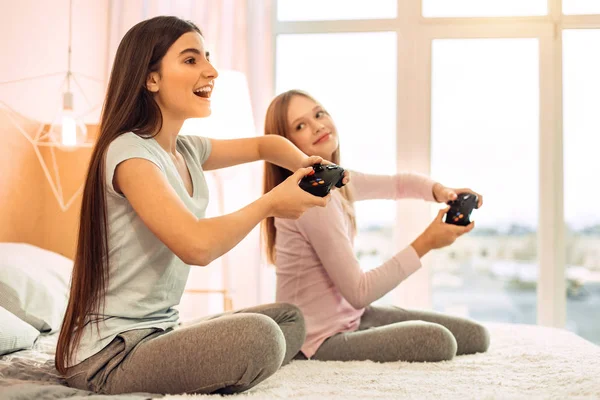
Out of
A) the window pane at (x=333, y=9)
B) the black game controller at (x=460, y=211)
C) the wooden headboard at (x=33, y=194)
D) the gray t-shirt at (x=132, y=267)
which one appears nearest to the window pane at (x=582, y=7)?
the window pane at (x=333, y=9)

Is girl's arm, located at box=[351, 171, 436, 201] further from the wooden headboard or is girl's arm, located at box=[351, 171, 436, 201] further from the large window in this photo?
the wooden headboard

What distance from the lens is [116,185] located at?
133cm

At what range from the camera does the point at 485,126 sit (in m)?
3.32

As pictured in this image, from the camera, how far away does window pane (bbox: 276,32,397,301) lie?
331 cm

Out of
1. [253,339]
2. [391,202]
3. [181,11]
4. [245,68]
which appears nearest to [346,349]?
[253,339]

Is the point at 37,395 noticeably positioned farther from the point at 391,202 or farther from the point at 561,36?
the point at 561,36

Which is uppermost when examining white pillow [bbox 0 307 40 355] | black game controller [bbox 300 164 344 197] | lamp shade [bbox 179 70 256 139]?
lamp shade [bbox 179 70 256 139]

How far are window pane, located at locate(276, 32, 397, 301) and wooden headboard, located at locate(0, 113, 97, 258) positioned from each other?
1.12 m

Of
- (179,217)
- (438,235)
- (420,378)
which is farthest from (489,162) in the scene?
(179,217)

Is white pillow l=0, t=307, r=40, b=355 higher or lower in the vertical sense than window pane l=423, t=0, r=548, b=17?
lower

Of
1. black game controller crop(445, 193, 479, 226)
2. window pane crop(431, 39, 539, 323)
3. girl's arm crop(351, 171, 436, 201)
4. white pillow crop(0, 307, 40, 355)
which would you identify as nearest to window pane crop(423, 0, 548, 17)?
window pane crop(431, 39, 539, 323)

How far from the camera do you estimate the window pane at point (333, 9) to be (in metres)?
3.33

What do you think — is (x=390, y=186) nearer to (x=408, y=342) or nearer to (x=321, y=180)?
(x=408, y=342)

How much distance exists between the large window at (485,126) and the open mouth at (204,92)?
1849 mm
